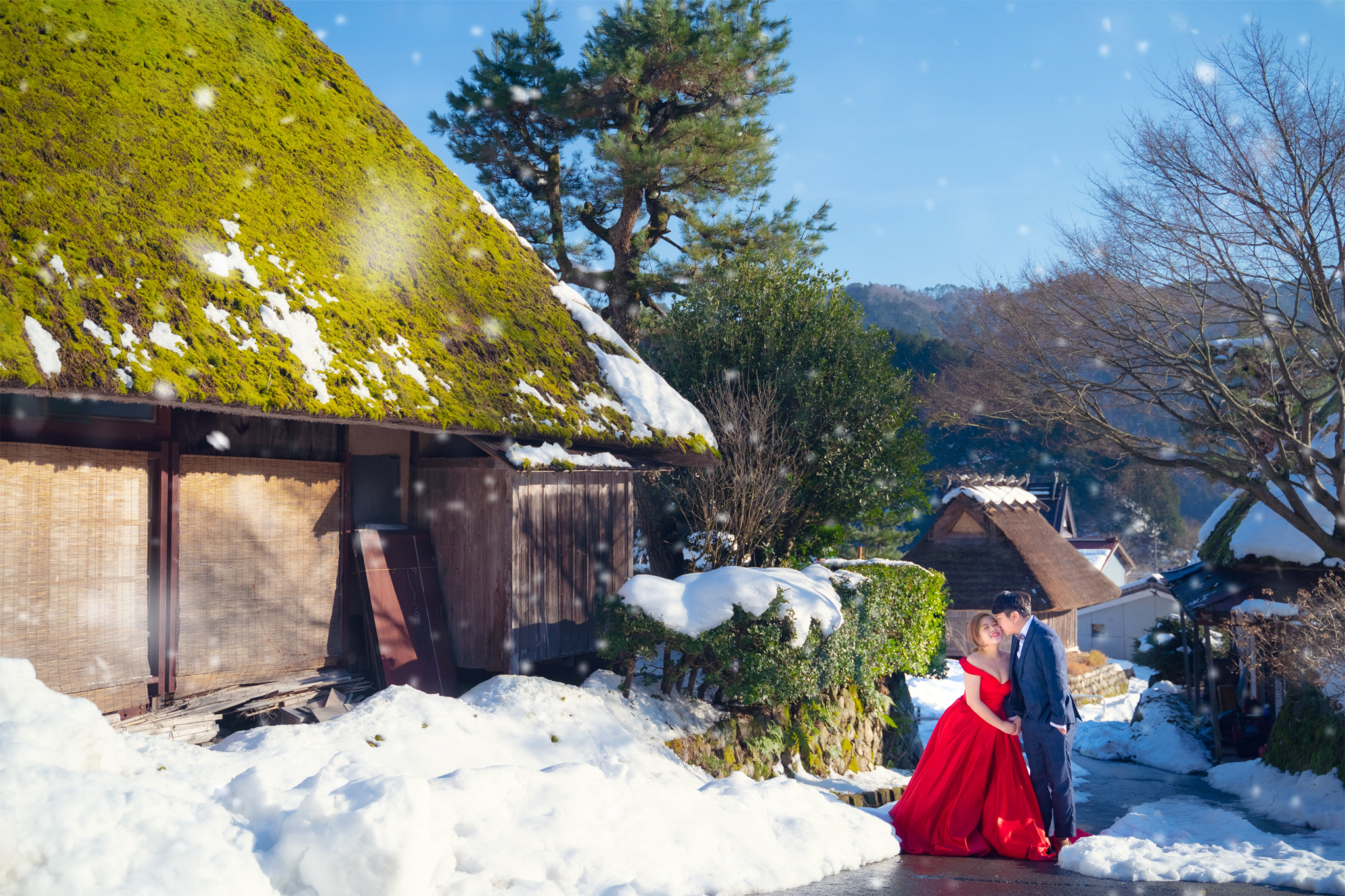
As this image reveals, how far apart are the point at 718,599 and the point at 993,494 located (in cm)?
2066

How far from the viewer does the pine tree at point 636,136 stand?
1667 centimetres

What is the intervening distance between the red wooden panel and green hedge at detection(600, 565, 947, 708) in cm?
156

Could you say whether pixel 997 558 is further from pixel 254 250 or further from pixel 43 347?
pixel 43 347

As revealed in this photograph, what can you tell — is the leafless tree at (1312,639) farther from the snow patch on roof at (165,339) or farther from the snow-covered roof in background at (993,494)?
the snow-covered roof in background at (993,494)

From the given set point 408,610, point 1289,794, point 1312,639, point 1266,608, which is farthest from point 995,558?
point 408,610

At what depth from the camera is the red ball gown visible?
6.11 meters

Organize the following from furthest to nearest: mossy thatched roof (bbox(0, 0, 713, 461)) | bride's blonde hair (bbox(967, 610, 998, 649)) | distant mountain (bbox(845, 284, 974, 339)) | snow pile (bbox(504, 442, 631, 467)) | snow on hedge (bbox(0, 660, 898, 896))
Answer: distant mountain (bbox(845, 284, 974, 339)), snow pile (bbox(504, 442, 631, 467)), bride's blonde hair (bbox(967, 610, 998, 649)), mossy thatched roof (bbox(0, 0, 713, 461)), snow on hedge (bbox(0, 660, 898, 896))

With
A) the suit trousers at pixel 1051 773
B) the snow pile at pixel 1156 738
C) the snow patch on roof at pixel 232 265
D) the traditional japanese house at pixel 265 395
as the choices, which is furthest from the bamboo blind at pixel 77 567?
the snow pile at pixel 1156 738

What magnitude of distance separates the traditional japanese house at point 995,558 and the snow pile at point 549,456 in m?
18.6

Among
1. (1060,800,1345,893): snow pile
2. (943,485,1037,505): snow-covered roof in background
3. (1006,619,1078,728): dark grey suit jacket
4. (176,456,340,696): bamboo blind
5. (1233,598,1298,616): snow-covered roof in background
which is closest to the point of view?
(1060,800,1345,893): snow pile

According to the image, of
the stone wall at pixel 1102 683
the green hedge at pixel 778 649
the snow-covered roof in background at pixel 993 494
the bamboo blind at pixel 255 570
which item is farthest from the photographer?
the snow-covered roof in background at pixel 993 494

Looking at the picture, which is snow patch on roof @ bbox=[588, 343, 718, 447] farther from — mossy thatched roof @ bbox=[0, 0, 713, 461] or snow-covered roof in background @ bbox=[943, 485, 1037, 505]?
snow-covered roof in background @ bbox=[943, 485, 1037, 505]

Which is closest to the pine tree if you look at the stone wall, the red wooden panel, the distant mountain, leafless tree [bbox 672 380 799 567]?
leafless tree [bbox 672 380 799 567]

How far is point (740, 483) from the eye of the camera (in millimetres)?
12555
